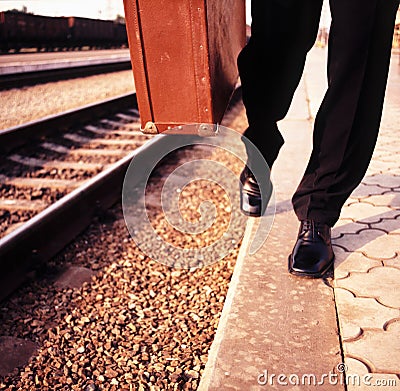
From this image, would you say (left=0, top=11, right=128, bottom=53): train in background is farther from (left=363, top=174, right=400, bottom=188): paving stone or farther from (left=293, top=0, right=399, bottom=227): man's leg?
(left=293, top=0, right=399, bottom=227): man's leg

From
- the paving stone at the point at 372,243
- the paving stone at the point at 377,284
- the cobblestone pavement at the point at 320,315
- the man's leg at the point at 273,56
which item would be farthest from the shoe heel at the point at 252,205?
the paving stone at the point at 377,284

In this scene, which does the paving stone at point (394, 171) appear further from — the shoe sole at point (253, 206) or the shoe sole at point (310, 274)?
the shoe sole at point (310, 274)

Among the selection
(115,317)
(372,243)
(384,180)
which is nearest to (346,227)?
(372,243)

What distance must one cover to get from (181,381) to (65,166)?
99.6 inches

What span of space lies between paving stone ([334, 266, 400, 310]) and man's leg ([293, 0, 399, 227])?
262mm

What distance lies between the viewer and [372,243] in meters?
2.16

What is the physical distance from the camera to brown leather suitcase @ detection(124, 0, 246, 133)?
1528mm

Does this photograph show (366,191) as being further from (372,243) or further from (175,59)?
(175,59)

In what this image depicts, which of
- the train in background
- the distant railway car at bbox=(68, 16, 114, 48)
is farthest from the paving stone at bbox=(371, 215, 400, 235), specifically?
the distant railway car at bbox=(68, 16, 114, 48)

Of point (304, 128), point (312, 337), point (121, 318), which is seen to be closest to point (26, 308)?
point (121, 318)

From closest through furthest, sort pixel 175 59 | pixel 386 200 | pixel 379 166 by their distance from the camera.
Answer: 1. pixel 175 59
2. pixel 386 200
3. pixel 379 166

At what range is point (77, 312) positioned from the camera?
2.06 metres

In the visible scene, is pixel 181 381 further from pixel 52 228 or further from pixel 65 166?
pixel 65 166

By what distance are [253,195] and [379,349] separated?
1176 millimetres
